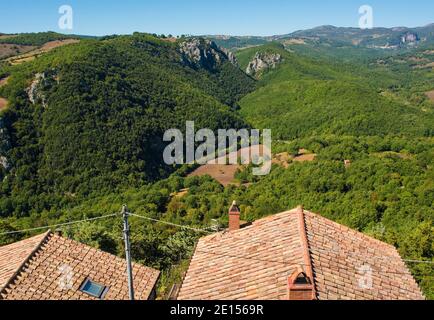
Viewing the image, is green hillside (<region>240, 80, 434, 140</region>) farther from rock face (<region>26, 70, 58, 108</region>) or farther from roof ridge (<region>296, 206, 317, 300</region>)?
roof ridge (<region>296, 206, 317, 300</region>)

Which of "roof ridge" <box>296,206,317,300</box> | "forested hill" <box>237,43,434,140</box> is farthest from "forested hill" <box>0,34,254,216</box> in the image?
"roof ridge" <box>296,206,317,300</box>

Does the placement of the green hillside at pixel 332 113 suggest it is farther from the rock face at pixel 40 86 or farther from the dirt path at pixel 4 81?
the dirt path at pixel 4 81

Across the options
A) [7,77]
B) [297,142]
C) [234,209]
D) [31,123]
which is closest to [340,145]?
[297,142]

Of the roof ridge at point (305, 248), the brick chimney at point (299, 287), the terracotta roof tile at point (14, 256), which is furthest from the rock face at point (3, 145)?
the brick chimney at point (299, 287)

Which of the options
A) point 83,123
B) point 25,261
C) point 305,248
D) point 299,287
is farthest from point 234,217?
point 83,123

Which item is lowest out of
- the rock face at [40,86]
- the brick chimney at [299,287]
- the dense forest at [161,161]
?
the dense forest at [161,161]

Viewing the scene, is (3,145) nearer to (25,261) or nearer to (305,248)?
(25,261)
